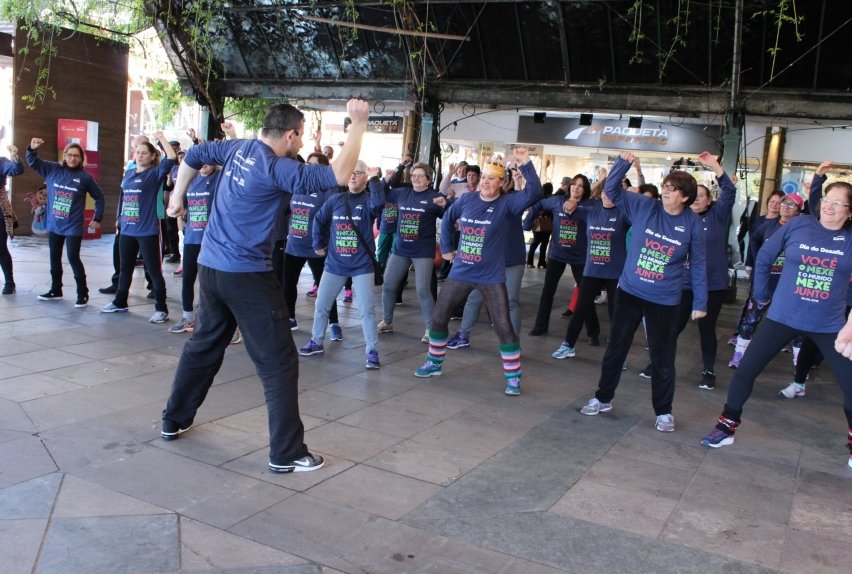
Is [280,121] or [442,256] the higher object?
[280,121]

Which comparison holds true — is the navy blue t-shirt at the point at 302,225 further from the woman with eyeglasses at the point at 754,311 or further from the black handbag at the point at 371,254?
the woman with eyeglasses at the point at 754,311

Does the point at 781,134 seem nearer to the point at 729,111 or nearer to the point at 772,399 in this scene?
the point at 729,111

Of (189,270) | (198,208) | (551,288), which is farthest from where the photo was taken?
(551,288)

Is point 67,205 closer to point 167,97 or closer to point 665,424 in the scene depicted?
point 665,424

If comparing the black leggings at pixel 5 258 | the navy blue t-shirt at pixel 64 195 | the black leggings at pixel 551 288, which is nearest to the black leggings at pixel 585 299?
the black leggings at pixel 551 288

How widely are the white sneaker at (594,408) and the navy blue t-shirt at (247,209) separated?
113 inches

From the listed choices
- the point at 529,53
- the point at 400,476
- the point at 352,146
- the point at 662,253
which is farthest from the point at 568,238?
the point at 352,146

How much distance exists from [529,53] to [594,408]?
7.69 m

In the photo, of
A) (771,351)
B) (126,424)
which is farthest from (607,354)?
(126,424)

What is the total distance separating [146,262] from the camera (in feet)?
28.3

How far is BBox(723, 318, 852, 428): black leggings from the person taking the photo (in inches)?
201

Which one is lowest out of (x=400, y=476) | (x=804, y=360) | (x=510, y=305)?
(x=400, y=476)

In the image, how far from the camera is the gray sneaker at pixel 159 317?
27.4ft

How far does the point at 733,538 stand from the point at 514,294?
4.68 metres
